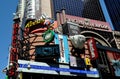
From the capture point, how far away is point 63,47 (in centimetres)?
3362

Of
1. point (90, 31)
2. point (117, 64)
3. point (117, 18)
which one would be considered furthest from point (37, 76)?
point (117, 18)

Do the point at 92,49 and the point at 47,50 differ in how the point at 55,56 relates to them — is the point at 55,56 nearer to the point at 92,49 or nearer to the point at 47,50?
the point at 47,50

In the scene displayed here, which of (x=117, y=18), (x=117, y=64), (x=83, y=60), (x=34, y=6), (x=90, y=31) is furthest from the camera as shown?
(x=117, y=18)

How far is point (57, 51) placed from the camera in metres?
31.3

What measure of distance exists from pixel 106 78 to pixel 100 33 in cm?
3817

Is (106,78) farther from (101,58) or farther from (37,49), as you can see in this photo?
(37,49)

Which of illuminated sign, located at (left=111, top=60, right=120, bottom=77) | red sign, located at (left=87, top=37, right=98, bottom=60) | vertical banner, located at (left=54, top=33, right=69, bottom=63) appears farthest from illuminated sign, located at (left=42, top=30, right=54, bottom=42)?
illuminated sign, located at (left=111, top=60, right=120, bottom=77)

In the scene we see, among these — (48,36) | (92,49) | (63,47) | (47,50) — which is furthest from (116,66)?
(47,50)

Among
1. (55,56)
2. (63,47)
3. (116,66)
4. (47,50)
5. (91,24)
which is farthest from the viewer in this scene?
(91,24)

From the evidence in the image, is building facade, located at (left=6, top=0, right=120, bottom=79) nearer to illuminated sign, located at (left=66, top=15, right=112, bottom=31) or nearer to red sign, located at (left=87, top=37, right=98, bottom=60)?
red sign, located at (left=87, top=37, right=98, bottom=60)

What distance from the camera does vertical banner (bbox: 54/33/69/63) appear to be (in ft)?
106

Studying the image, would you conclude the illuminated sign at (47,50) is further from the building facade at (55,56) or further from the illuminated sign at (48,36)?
the illuminated sign at (48,36)

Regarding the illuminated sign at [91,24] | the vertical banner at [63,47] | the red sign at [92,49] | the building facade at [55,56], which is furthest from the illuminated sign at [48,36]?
the illuminated sign at [91,24]

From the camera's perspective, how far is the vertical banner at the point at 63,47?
32369mm
